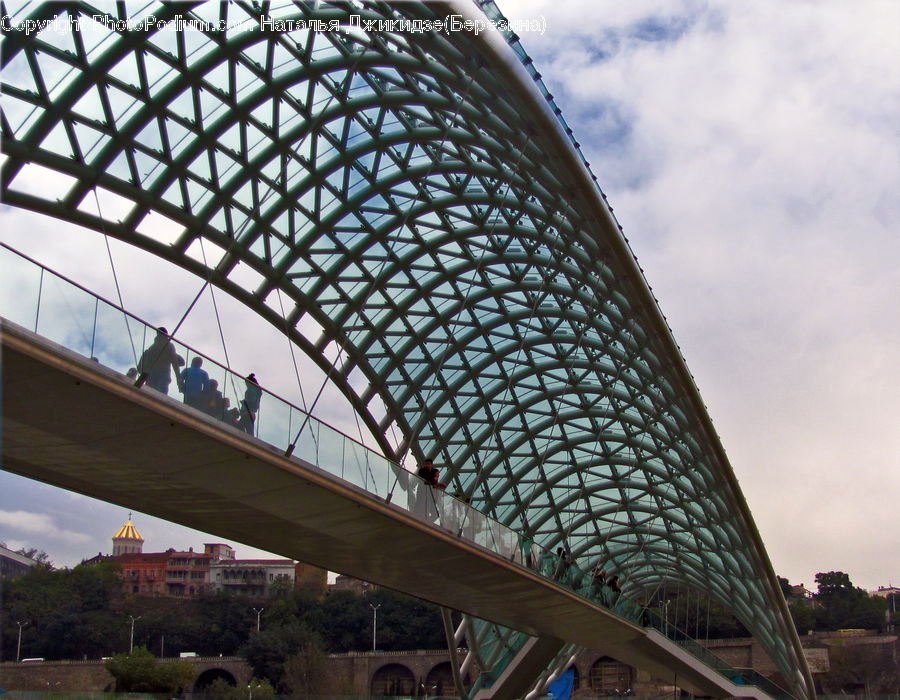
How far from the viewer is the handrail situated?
14.6 m

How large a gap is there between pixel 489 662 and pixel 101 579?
282ft

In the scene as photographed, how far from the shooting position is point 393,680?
123250 mm

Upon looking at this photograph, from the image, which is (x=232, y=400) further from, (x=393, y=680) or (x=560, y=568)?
(x=393, y=680)

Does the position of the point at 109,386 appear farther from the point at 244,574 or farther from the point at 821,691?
the point at 244,574

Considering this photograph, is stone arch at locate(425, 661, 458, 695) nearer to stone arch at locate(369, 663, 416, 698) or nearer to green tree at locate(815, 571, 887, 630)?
stone arch at locate(369, 663, 416, 698)

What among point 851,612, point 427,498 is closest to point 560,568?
point 427,498

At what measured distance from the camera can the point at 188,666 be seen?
352 ft

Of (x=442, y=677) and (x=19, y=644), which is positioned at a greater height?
(x=19, y=644)

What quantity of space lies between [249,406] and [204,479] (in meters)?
1.91

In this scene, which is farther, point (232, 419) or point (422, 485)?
point (422, 485)

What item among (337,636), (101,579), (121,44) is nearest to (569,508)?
(121,44)

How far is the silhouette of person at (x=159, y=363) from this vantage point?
16000 mm

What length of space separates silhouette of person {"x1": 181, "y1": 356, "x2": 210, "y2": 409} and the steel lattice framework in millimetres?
8234

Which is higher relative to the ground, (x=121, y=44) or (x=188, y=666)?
(x=121, y=44)
